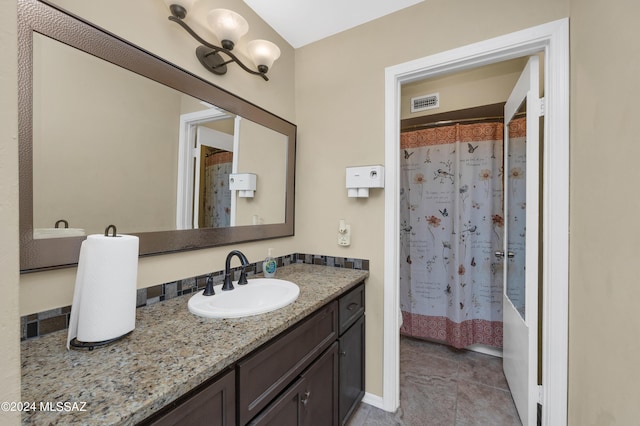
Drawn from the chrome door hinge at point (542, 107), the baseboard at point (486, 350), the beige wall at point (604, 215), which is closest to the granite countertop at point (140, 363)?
the beige wall at point (604, 215)

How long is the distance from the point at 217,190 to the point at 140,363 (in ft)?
3.03

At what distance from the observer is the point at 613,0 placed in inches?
34.0

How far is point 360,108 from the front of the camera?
5.83 ft

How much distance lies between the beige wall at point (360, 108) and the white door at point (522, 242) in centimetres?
49

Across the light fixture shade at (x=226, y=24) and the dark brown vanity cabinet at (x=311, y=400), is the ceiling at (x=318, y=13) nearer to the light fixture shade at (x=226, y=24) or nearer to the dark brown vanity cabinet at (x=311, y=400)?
the light fixture shade at (x=226, y=24)

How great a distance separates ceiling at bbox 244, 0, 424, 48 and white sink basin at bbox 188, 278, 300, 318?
1689mm

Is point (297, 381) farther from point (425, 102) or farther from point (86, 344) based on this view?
point (425, 102)

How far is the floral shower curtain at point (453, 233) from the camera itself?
2277 millimetres

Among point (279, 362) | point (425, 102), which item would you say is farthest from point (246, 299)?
point (425, 102)

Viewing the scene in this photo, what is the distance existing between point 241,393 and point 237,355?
15 centimetres

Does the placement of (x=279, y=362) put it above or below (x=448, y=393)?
above

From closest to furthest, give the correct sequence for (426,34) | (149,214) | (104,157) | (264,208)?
(104,157)
(149,214)
(426,34)
(264,208)

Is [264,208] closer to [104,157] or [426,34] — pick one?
[104,157]
